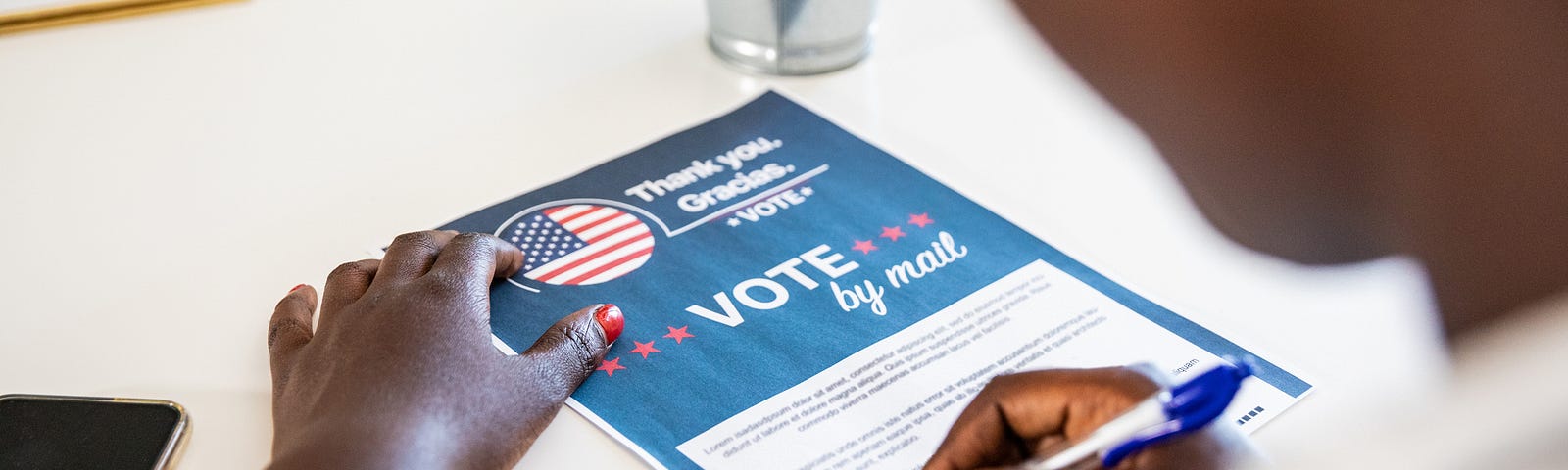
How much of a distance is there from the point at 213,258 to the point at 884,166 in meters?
0.43

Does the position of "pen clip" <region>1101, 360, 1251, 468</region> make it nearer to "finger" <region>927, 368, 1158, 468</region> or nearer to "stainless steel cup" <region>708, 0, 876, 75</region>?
"finger" <region>927, 368, 1158, 468</region>

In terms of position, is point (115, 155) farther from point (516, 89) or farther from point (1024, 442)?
point (1024, 442)

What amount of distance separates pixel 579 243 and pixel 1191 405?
0.41 m

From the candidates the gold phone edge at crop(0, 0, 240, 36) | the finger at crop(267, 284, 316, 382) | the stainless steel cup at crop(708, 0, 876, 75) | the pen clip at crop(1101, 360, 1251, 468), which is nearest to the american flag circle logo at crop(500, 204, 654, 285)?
the finger at crop(267, 284, 316, 382)

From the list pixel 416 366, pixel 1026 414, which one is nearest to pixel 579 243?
pixel 416 366

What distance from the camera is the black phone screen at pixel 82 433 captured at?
0.59 metres

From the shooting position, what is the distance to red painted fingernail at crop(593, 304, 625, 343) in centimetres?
68

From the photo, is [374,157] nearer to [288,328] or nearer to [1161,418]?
[288,328]

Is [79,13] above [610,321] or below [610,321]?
above

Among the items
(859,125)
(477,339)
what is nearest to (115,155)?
(477,339)

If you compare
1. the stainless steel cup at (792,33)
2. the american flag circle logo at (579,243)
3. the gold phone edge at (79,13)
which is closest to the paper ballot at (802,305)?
the american flag circle logo at (579,243)

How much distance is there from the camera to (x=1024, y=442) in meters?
0.56

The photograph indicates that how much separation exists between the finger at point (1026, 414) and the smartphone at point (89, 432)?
0.37m

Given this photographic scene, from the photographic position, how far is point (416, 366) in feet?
1.98
